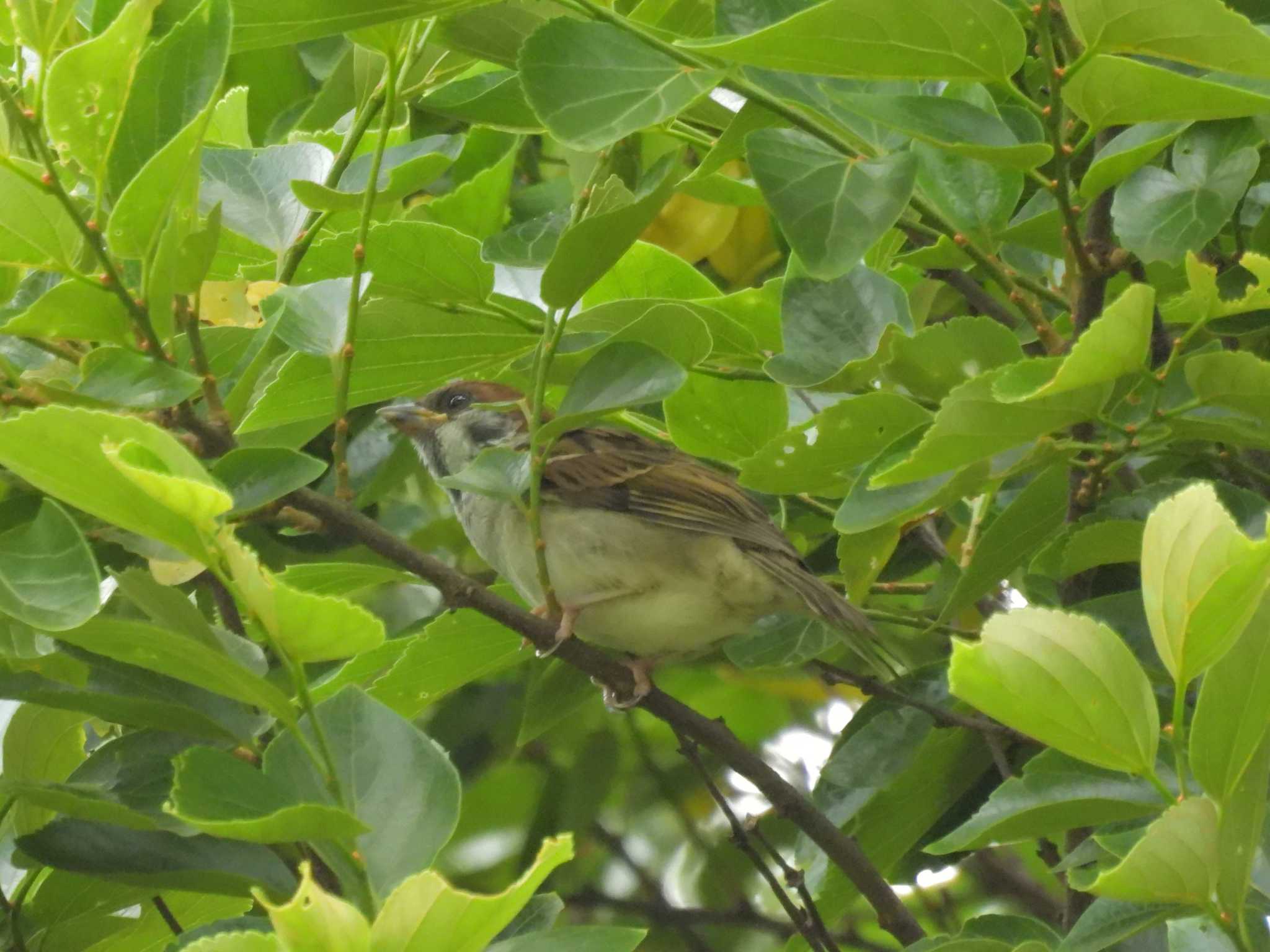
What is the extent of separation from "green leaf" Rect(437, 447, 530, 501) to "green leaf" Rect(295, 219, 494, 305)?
313mm

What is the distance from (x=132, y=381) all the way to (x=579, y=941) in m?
0.70

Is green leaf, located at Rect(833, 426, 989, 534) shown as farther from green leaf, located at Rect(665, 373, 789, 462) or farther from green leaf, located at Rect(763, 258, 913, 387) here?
green leaf, located at Rect(665, 373, 789, 462)

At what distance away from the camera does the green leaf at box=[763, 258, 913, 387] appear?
2.08 metres

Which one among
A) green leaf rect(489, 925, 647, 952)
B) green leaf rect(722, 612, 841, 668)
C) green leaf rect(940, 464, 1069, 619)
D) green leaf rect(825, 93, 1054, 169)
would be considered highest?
green leaf rect(825, 93, 1054, 169)

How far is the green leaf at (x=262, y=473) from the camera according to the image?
156 centimetres

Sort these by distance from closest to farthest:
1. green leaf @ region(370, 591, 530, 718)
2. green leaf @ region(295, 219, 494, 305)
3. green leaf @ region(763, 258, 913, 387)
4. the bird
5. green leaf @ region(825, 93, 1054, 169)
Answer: green leaf @ region(825, 93, 1054, 169) < green leaf @ region(295, 219, 494, 305) < green leaf @ region(763, 258, 913, 387) < green leaf @ region(370, 591, 530, 718) < the bird

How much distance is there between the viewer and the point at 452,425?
11.2 feet

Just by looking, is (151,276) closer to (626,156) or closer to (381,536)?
(381,536)

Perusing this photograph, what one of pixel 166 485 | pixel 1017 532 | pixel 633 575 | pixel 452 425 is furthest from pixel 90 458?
pixel 452 425

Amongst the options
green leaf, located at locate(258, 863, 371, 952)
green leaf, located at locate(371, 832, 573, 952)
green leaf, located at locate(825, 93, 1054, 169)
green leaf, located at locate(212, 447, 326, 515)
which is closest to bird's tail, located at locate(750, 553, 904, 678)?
green leaf, located at locate(825, 93, 1054, 169)

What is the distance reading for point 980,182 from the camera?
2014mm

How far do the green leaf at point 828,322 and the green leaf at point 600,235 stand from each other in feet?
1.29

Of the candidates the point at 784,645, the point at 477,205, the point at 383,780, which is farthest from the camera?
the point at 784,645

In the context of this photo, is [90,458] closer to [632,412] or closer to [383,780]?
[383,780]
